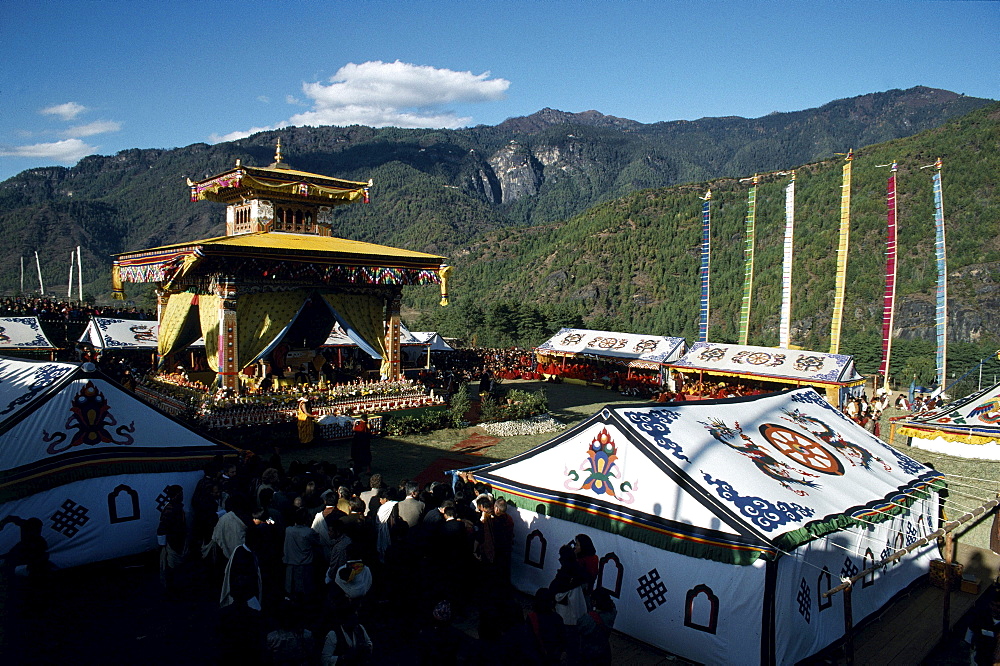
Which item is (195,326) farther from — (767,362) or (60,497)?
(767,362)

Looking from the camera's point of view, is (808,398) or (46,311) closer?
(808,398)

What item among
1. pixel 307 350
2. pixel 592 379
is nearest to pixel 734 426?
pixel 307 350

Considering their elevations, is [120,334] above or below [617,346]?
above

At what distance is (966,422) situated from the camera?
51.8 feet

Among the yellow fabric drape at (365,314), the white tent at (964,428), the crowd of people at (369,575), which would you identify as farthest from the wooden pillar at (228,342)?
the white tent at (964,428)

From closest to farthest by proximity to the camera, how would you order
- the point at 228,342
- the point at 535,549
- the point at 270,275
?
the point at 535,549 → the point at 228,342 → the point at 270,275

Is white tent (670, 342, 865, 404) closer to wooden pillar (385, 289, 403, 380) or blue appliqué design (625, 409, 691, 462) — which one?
wooden pillar (385, 289, 403, 380)

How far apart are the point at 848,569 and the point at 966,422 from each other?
12030 millimetres

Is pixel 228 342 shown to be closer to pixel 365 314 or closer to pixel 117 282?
pixel 365 314

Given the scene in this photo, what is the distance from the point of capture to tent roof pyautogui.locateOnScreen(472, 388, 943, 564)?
6.00 metres

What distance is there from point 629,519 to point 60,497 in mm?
6480

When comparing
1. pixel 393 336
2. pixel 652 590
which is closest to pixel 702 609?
pixel 652 590

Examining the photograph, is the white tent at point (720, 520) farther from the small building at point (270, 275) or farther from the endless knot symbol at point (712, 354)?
the endless knot symbol at point (712, 354)

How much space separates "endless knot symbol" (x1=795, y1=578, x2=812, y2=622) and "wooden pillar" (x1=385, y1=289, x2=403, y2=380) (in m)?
16.1
